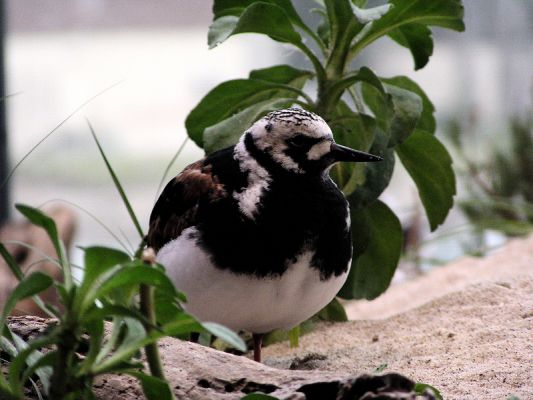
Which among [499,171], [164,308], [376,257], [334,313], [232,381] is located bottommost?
[499,171]

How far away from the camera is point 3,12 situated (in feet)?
12.1

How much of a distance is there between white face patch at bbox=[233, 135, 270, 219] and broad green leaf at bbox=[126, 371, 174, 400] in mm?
372

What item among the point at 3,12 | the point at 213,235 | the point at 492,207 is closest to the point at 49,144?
→ the point at 3,12

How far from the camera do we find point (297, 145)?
1.22 metres

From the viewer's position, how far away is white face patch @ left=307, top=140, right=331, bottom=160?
1227 millimetres

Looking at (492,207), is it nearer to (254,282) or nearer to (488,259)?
(488,259)

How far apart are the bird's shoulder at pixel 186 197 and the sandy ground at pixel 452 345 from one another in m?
0.31

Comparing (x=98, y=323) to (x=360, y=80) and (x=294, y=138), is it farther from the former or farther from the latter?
(x=360, y=80)

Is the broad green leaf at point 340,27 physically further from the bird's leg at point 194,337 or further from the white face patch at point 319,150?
the bird's leg at point 194,337

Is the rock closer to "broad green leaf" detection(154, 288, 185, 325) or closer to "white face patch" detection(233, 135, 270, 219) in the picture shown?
"broad green leaf" detection(154, 288, 185, 325)

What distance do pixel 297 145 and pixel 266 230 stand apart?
0.15 m

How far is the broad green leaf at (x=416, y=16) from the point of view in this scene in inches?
59.6

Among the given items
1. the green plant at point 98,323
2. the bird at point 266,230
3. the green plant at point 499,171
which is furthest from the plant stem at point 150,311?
the green plant at point 499,171

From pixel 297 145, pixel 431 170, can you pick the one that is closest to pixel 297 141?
pixel 297 145
